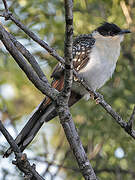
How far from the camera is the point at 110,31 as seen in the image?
5.34 m

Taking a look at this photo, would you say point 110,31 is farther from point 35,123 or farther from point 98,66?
point 35,123

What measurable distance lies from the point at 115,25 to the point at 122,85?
0.86 m

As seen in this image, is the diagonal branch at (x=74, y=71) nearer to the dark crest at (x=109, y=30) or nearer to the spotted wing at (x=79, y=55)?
the spotted wing at (x=79, y=55)

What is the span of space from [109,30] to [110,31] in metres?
0.03

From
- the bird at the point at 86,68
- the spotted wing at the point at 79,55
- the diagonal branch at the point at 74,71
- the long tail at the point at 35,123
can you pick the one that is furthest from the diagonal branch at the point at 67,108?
the spotted wing at the point at 79,55

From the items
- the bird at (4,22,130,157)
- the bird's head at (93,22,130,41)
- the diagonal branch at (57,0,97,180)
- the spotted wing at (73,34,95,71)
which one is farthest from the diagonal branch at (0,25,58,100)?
the bird's head at (93,22,130,41)

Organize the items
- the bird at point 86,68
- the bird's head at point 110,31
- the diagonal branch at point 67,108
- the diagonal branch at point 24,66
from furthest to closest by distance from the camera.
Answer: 1. the bird's head at point 110,31
2. the bird at point 86,68
3. the diagonal branch at point 24,66
4. the diagonal branch at point 67,108

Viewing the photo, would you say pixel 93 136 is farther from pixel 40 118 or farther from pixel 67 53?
pixel 67 53

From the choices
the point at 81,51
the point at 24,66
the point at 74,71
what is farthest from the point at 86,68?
the point at 24,66

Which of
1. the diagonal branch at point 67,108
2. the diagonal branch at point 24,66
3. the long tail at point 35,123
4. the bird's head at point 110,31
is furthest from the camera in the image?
the bird's head at point 110,31

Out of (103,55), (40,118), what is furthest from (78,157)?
(103,55)

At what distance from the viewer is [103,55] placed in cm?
468

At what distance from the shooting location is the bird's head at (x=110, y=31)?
5250 mm

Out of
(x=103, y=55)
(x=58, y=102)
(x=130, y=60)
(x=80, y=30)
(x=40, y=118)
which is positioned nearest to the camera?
(x=58, y=102)
